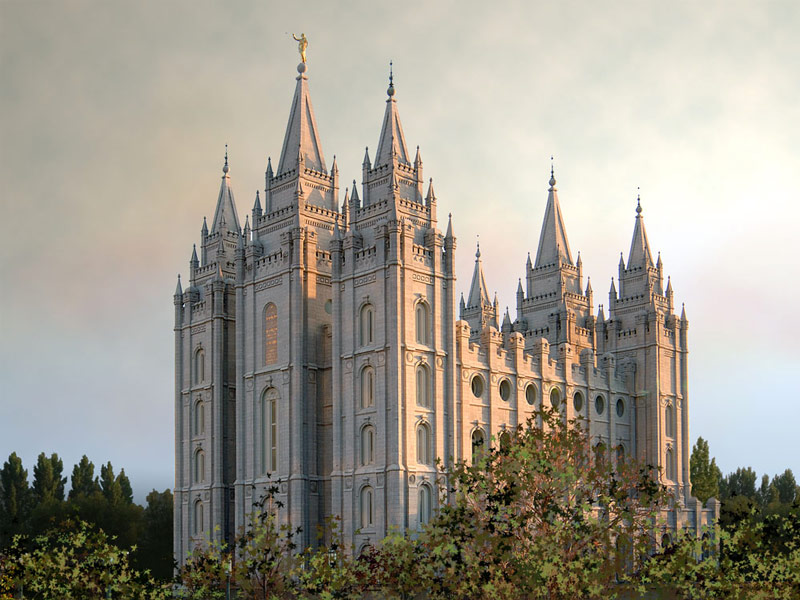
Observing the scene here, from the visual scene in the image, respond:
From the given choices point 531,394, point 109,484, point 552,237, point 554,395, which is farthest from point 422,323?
point 109,484

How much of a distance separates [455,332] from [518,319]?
17076 mm

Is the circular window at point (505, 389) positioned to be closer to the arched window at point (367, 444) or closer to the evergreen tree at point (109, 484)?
the arched window at point (367, 444)

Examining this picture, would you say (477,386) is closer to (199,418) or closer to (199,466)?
(199,418)

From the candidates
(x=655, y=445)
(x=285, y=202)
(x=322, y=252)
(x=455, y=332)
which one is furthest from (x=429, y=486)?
(x=655, y=445)

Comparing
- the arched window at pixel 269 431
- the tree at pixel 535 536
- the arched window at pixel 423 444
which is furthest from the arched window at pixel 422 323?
the tree at pixel 535 536

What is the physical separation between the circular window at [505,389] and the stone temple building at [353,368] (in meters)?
0.11

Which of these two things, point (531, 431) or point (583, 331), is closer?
point (531, 431)

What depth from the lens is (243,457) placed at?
160 ft

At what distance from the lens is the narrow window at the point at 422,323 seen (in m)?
45.0

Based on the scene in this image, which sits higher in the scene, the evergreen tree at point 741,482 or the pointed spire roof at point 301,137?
the pointed spire roof at point 301,137

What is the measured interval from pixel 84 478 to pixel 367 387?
1579 inches

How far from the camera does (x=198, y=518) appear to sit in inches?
2074

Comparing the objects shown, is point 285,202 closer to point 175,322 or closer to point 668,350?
point 175,322

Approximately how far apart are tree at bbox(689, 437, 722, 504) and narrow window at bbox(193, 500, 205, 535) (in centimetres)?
3565
